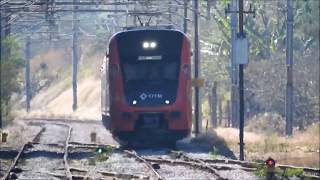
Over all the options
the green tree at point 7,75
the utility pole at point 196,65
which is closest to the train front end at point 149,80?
the utility pole at point 196,65

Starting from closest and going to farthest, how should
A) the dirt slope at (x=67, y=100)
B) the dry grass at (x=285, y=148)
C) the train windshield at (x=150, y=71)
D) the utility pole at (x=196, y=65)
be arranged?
the dry grass at (x=285, y=148)
the train windshield at (x=150, y=71)
the utility pole at (x=196, y=65)
the dirt slope at (x=67, y=100)

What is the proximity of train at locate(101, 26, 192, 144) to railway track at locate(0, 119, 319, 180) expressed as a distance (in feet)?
3.18

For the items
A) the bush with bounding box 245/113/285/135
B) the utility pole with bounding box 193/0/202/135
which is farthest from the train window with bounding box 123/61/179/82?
the bush with bounding box 245/113/285/135

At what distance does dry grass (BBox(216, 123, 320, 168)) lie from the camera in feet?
83.2

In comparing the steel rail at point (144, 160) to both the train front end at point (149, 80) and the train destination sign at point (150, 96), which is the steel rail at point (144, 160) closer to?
the train front end at point (149, 80)

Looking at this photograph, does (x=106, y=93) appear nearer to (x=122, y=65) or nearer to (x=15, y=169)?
(x=122, y=65)

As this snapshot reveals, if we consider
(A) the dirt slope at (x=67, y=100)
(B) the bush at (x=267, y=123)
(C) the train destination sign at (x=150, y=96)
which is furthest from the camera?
(A) the dirt slope at (x=67, y=100)

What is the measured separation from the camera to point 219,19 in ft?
175

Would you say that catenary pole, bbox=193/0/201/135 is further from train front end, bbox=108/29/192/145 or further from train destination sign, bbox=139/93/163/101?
train destination sign, bbox=139/93/163/101

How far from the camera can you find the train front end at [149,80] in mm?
26312

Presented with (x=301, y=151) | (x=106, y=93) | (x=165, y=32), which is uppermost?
(x=165, y=32)

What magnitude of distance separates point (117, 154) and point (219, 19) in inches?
1123

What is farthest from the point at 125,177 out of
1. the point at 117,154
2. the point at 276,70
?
the point at 276,70

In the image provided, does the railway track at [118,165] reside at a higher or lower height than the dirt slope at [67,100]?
higher
